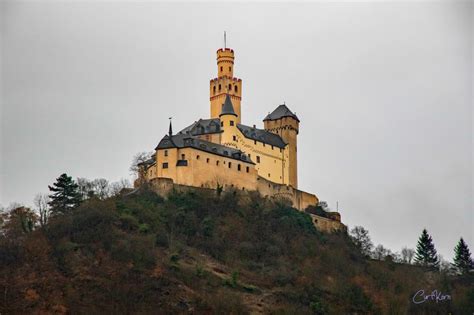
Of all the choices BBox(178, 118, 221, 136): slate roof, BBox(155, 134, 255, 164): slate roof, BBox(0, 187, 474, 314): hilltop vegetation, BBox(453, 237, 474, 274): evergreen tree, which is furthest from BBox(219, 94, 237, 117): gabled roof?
BBox(453, 237, 474, 274): evergreen tree

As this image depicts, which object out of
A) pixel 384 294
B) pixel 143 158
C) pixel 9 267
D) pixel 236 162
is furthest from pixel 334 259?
pixel 9 267

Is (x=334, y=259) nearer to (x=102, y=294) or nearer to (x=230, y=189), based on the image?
(x=230, y=189)

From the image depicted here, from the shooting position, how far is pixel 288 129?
10150cm

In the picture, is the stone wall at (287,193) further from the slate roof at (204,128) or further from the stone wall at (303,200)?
the slate roof at (204,128)

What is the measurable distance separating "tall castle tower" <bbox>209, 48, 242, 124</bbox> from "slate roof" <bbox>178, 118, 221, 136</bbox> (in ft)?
9.30

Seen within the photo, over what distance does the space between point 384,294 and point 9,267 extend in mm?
28831

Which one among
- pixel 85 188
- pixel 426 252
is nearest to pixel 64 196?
pixel 85 188

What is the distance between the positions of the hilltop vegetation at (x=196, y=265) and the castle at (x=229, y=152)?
2088mm

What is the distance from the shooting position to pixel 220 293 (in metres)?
76.9

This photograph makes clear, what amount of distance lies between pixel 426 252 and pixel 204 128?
2447 cm

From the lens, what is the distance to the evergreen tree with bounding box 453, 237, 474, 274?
3883 inches

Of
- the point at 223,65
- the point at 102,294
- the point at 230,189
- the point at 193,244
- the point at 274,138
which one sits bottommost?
the point at 102,294

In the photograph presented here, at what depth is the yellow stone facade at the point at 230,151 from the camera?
88688 mm

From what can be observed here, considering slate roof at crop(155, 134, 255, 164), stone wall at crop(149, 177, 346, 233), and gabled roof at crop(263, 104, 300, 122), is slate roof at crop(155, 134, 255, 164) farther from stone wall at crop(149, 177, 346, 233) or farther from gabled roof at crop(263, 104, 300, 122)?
gabled roof at crop(263, 104, 300, 122)
